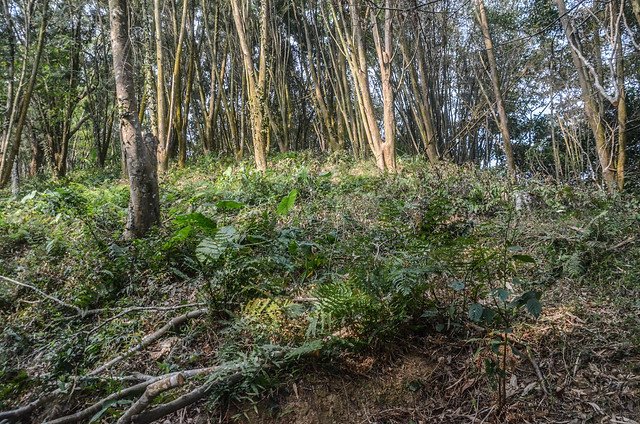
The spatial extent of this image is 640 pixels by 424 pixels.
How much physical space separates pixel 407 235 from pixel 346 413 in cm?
153

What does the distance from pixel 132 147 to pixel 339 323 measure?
290 cm

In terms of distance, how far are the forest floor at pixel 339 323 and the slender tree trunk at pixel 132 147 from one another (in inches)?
9.4

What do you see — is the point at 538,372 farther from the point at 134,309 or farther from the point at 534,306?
the point at 134,309

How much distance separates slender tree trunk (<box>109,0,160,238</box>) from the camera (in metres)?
3.81

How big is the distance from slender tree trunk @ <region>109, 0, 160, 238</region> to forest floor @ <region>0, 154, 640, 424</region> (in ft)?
0.79

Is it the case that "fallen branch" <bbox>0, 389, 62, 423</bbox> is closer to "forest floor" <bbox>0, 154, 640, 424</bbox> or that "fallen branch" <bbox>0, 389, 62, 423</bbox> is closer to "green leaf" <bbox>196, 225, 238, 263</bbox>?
"forest floor" <bbox>0, 154, 640, 424</bbox>

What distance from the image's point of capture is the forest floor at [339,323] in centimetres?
179

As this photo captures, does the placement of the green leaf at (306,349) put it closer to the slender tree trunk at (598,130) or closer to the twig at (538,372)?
the twig at (538,372)

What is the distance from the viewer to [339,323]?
6.83 feet

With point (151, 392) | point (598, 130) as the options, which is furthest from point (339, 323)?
point (598, 130)

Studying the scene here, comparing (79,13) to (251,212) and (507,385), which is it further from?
(507,385)

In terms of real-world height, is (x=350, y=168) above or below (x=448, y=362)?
above

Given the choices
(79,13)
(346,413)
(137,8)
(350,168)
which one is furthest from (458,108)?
(346,413)

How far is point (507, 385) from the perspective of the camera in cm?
179
